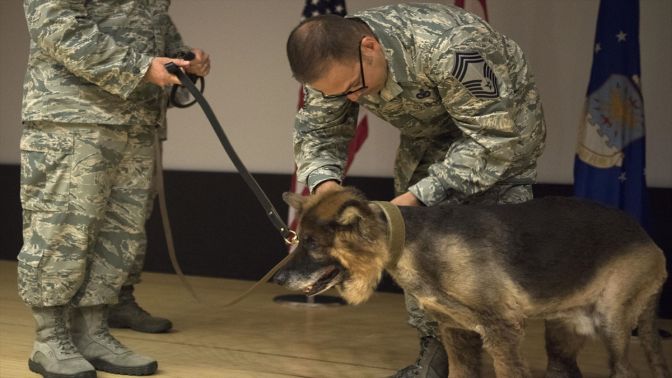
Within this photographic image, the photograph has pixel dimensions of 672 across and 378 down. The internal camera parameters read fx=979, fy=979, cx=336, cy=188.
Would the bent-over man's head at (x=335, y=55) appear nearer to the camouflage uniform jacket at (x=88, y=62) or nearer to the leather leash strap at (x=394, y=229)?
the leather leash strap at (x=394, y=229)

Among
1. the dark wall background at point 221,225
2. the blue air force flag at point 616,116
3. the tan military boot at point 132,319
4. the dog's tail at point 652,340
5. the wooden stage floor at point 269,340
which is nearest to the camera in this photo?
the dog's tail at point 652,340

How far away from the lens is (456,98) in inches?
112

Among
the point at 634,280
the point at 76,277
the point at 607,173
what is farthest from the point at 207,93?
the point at 634,280

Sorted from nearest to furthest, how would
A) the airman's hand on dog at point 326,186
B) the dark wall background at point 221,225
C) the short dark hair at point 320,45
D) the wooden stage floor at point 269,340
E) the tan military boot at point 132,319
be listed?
the short dark hair at point 320,45, the airman's hand on dog at point 326,186, the wooden stage floor at point 269,340, the tan military boot at point 132,319, the dark wall background at point 221,225

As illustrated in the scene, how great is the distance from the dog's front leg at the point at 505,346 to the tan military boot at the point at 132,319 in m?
2.19

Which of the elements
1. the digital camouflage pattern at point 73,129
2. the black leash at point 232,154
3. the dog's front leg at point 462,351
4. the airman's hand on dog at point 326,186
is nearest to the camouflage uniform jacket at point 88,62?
the digital camouflage pattern at point 73,129

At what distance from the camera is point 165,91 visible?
12.4ft

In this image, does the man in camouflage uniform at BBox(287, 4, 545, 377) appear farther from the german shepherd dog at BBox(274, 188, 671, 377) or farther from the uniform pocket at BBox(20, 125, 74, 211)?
the uniform pocket at BBox(20, 125, 74, 211)

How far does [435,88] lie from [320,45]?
17.0 inches

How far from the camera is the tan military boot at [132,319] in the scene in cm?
455

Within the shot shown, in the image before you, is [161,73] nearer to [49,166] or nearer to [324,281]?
[49,166]

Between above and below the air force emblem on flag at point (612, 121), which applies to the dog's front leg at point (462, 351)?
below

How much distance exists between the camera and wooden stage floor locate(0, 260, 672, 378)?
12.4ft

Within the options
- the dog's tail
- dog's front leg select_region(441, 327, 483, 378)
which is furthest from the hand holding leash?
the dog's tail
